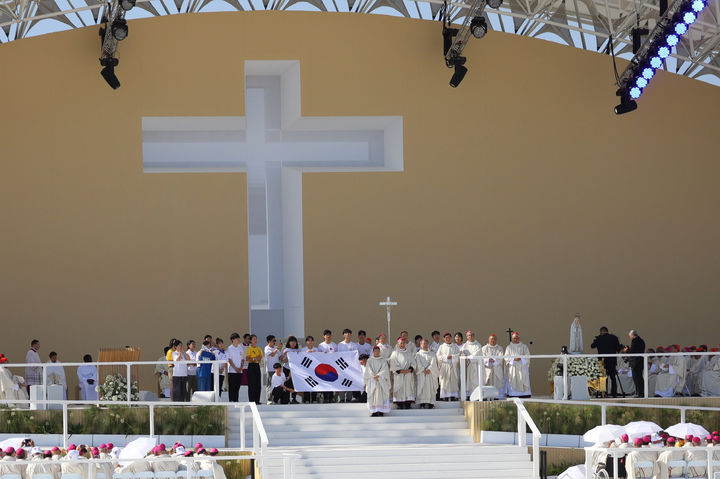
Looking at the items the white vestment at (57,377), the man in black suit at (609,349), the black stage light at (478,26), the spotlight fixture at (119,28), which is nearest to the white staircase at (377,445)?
the man in black suit at (609,349)

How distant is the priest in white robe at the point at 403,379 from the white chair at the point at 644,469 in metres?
5.42

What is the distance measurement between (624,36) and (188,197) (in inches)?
389

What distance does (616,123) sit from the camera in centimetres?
2734

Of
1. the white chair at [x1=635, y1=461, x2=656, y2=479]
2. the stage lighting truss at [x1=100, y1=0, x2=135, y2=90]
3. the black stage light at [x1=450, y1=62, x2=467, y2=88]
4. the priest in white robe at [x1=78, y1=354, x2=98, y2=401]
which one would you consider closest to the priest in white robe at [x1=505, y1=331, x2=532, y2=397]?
the white chair at [x1=635, y1=461, x2=656, y2=479]

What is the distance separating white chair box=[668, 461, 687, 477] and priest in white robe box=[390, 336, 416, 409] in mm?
5461

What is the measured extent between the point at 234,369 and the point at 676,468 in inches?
321

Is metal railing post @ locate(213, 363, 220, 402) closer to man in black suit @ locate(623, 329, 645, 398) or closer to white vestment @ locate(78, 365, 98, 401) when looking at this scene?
white vestment @ locate(78, 365, 98, 401)

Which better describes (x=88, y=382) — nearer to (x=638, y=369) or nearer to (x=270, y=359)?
(x=270, y=359)

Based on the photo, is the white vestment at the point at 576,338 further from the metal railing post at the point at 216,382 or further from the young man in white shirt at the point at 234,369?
the metal railing post at the point at 216,382

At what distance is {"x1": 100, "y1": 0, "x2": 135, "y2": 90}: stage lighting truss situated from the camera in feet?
76.0

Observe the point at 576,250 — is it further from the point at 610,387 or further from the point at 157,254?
the point at 157,254

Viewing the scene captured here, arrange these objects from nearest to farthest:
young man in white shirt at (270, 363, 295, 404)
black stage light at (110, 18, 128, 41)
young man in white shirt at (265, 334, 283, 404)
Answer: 1. young man in white shirt at (270, 363, 295, 404)
2. young man in white shirt at (265, 334, 283, 404)
3. black stage light at (110, 18, 128, 41)

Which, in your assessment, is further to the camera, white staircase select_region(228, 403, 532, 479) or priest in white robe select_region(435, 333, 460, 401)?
priest in white robe select_region(435, 333, 460, 401)

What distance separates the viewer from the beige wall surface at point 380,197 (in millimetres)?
25781
